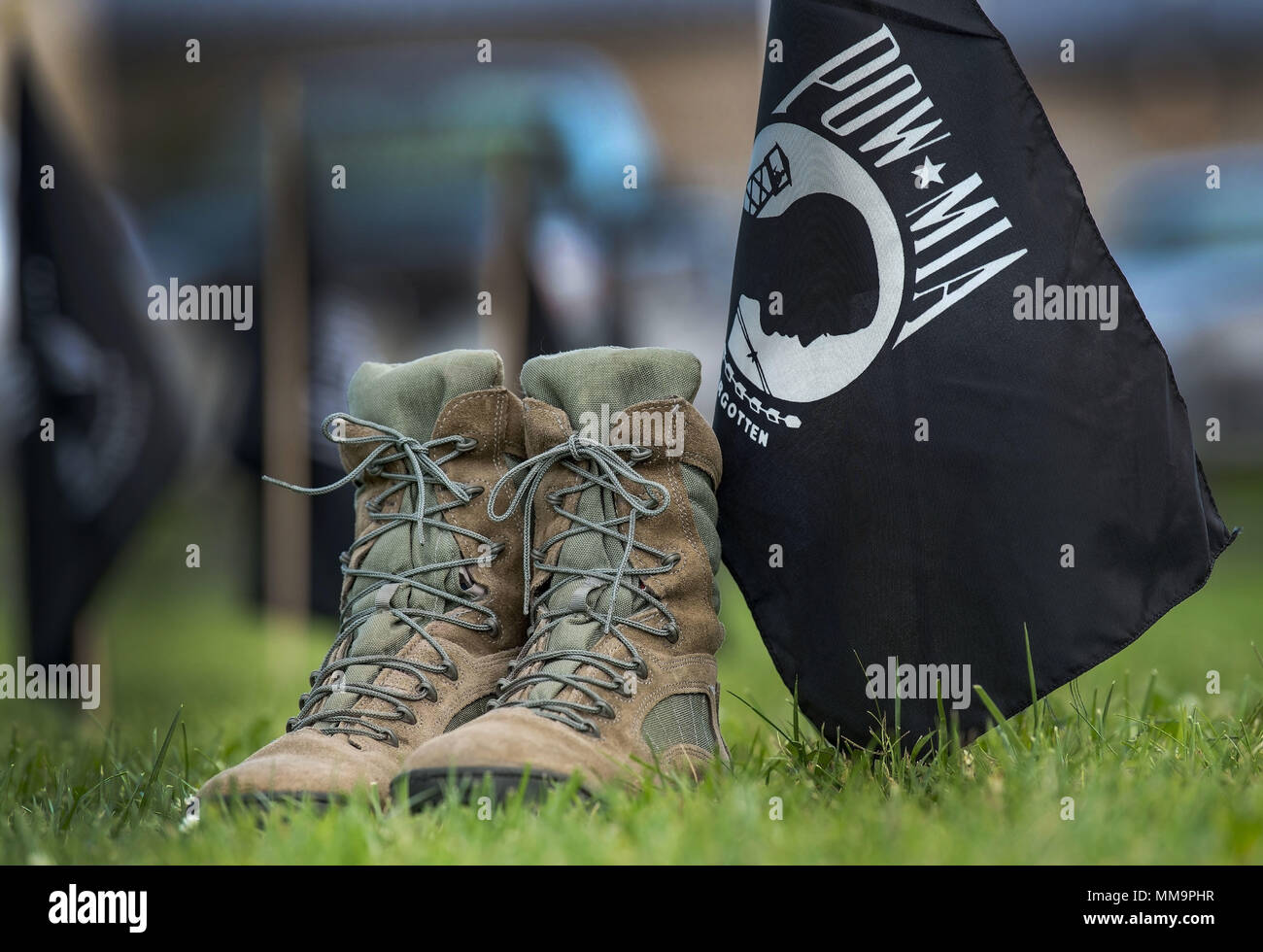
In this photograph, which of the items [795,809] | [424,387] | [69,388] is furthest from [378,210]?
[795,809]

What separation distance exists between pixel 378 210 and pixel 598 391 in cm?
939

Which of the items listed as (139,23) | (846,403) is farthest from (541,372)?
(139,23)

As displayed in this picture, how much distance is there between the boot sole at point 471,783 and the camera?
3.84ft

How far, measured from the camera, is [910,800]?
123 cm

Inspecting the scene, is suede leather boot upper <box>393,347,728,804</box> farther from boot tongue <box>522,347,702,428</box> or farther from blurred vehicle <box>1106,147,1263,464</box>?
blurred vehicle <box>1106,147,1263,464</box>

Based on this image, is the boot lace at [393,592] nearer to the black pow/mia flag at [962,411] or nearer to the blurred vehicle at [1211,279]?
the black pow/mia flag at [962,411]

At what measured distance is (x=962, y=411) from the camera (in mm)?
1403

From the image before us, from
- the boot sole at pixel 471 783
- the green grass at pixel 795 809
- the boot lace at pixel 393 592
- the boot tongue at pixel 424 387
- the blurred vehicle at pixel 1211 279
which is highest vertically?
the blurred vehicle at pixel 1211 279

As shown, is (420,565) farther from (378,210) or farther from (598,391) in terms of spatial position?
(378,210)

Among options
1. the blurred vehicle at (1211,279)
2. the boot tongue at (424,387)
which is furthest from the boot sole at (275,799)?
the blurred vehicle at (1211,279)

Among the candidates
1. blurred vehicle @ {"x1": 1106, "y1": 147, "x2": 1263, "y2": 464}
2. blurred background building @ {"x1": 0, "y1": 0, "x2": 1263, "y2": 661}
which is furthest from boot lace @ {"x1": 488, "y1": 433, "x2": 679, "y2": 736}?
blurred vehicle @ {"x1": 1106, "y1": 147, "x2": 1263, "y2": 464}

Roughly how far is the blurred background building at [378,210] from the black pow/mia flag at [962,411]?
784 mm

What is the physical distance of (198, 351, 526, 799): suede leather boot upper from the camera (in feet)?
4.65
